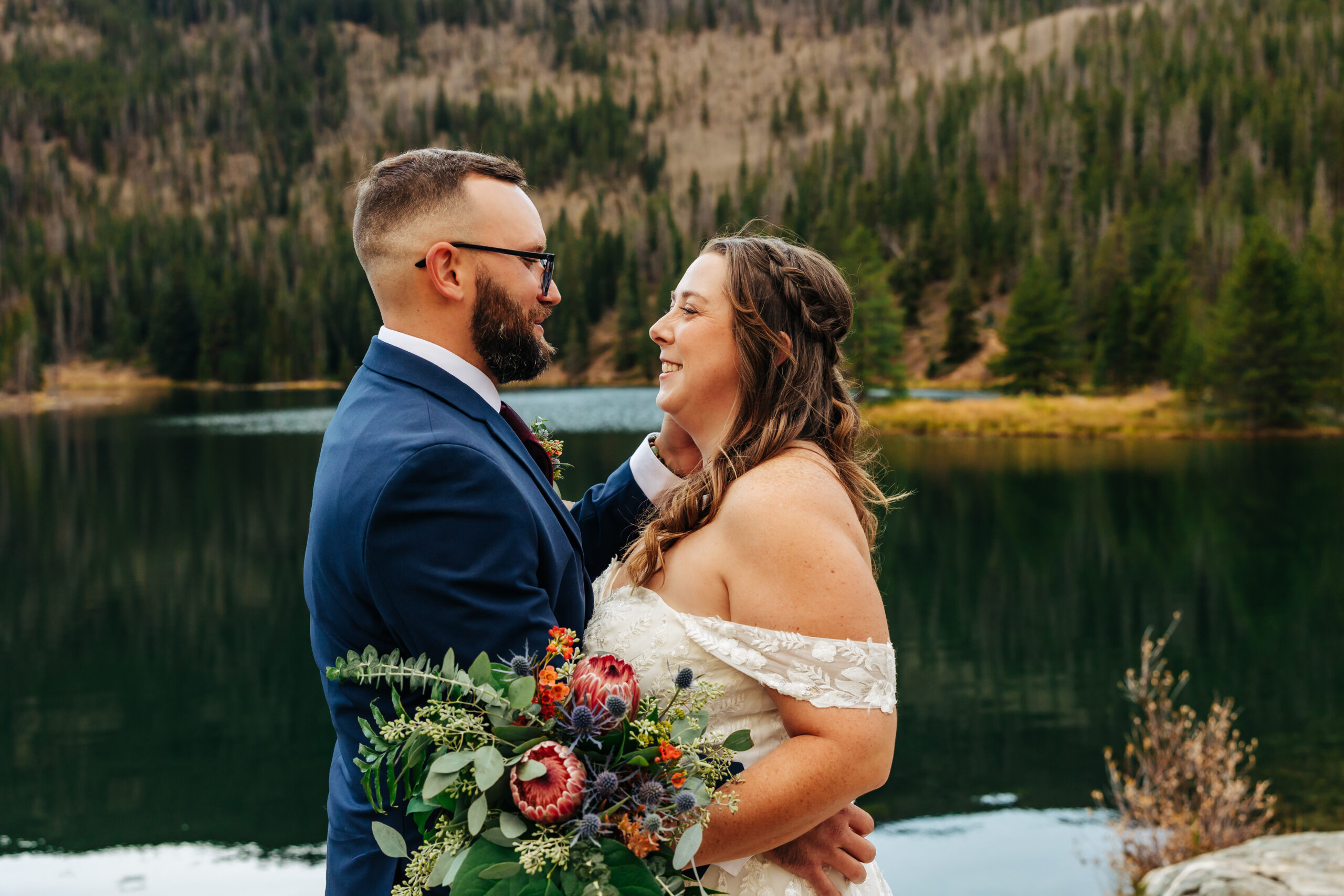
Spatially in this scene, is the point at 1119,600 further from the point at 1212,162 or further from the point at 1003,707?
the point at 1212,162

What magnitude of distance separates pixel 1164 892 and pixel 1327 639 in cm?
1416

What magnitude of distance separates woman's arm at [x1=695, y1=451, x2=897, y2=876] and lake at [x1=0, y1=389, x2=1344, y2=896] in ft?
26.2

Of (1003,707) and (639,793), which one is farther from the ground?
(639,793)

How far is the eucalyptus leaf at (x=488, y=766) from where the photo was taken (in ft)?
6.10

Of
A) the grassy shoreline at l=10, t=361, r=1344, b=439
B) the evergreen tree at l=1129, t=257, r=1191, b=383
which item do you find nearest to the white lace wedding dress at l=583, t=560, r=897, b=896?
the grassy shoreline at l=10, t=361, r=1344, b=439

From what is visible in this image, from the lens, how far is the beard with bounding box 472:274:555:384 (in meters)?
2.72

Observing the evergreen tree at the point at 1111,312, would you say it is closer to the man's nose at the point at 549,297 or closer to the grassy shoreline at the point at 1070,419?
the grassy shoreline at the point at 1070,419

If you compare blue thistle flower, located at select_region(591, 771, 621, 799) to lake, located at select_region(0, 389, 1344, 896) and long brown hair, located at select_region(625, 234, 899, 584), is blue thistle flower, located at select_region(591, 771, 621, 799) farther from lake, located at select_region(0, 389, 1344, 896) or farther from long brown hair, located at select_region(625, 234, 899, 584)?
lake, located at select_region(0, 389, 1344, 896)

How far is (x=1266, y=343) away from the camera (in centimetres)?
4459

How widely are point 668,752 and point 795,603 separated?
58 centimetres

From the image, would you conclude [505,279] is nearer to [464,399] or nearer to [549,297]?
[549,297]

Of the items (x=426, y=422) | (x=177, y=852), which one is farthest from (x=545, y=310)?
(x=177, y=852)

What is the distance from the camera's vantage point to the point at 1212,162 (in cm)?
9931

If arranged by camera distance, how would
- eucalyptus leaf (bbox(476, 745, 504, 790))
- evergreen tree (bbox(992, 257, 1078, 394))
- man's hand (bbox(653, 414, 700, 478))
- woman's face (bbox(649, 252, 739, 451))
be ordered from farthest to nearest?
1. evergreen tree (bbox(992, 257, 1078, 394))
2. man's hand (bbox(653, 414, 700, 478))
3. woman's face (bbox(649, 252, 739, 451))
4. eucalyptus leaf (bbox(476, 745, 504, 790))
